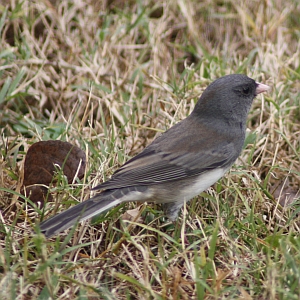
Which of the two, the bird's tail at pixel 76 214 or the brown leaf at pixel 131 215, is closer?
the bird's tail at pixel 76 214

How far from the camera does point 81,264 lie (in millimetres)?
2857

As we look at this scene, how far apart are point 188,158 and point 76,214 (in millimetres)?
844

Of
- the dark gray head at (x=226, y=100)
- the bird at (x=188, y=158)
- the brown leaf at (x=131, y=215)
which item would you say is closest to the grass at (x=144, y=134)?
the brown leaf at (x=131, y=215)

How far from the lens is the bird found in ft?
10.5

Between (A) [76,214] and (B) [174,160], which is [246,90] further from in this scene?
(A) [76,214]

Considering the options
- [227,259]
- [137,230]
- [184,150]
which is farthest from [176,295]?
[184,150]

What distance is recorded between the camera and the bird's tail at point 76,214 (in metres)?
2.83

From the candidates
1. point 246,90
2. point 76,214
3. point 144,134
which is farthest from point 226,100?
point 76,214

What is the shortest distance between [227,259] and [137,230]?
0.55 meters

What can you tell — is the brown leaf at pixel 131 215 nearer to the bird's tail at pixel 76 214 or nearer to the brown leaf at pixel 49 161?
the bird's tail at pixel 76 214

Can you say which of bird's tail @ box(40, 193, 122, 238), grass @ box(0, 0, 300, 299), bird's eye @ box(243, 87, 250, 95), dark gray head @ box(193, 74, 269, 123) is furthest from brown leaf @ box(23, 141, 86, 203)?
bird's eye @ box(243, 87, 250, 95)

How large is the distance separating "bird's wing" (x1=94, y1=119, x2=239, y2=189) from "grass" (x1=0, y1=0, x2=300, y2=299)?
0.57 ft

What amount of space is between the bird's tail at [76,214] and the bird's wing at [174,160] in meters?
0.21

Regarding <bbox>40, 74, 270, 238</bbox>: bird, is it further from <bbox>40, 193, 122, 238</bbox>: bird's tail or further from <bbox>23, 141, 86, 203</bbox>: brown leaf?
<bbox>23, 141, 86, 203</bbox>: brown leaf
